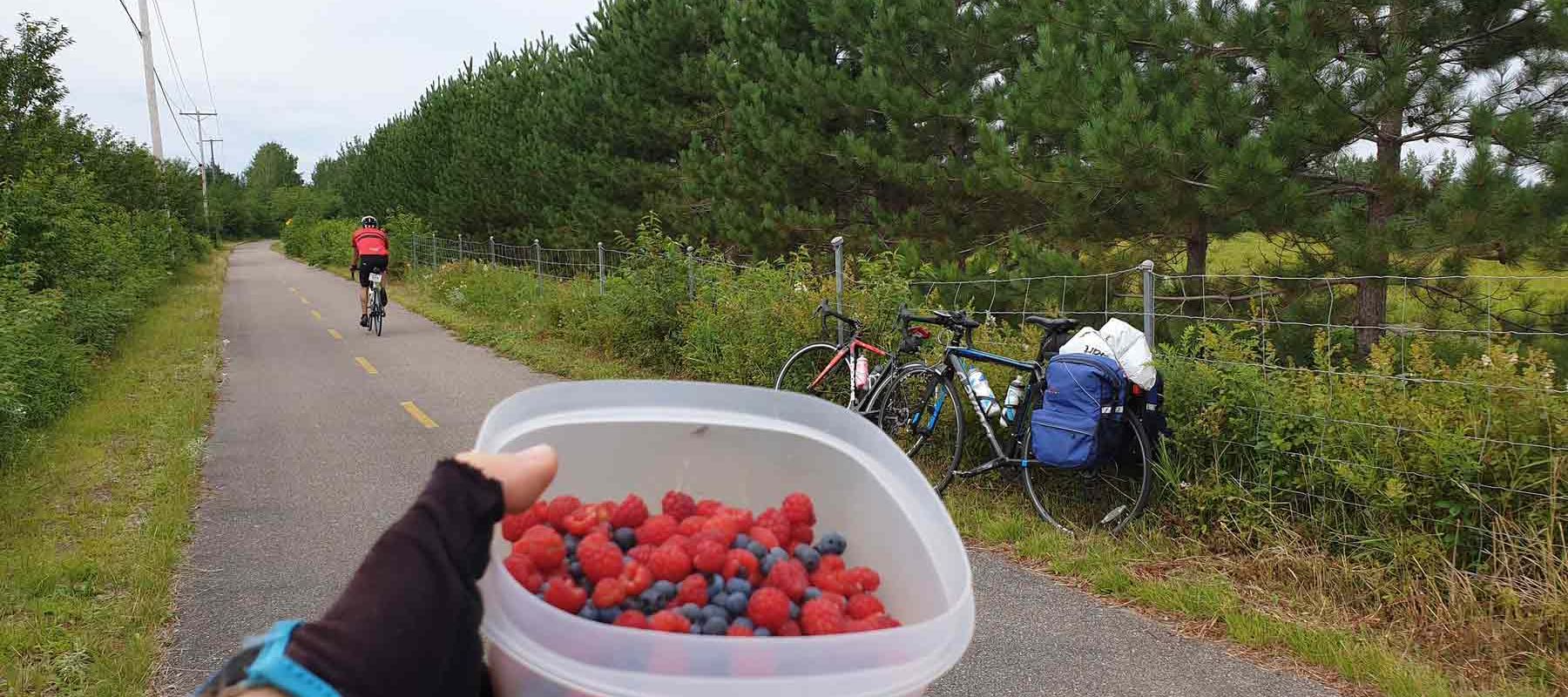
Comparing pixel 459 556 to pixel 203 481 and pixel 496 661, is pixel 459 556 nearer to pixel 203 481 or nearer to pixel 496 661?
pixel 496 661

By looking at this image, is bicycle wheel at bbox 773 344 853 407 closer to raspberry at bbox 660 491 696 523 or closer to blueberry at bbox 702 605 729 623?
raspberry at bbox 660 491 696 523

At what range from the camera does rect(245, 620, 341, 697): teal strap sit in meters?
1.14

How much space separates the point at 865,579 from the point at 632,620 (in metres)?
0.43

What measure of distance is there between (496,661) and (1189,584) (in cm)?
397

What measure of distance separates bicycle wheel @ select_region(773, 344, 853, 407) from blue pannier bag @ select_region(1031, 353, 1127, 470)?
2.57 metres

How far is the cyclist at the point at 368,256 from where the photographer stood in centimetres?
1667

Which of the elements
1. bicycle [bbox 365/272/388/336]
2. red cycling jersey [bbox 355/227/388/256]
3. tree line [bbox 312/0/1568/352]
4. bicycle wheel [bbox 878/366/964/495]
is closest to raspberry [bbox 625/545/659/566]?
bicycle wheel [bbox 878/366/964/495]

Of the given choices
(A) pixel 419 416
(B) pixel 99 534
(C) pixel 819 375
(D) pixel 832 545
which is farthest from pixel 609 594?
(A) pixel 419 416

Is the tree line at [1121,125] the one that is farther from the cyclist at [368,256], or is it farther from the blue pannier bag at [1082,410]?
the cyclist at [368,256]

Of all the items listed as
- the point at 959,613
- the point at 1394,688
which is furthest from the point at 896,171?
the point at 959,613

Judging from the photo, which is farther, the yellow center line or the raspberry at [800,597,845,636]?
the yellow center line

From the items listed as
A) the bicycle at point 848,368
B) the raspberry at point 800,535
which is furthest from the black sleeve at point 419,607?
the bicycle at point 848,368

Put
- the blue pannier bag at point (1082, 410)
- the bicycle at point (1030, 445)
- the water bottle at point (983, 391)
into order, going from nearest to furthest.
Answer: the blue pannier bag at point (1082, 410) < the bicycle at point (1030, 445) < the water bottle at point (983, 391)

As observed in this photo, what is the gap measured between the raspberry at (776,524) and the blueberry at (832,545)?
3.2 inches
